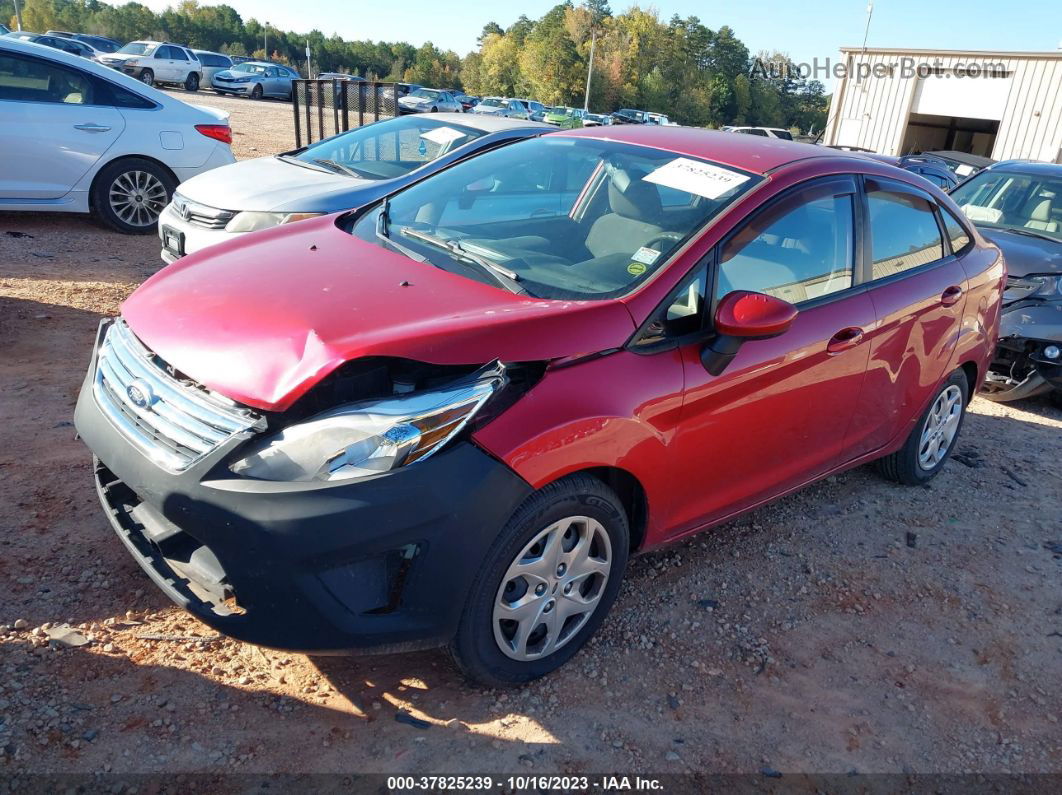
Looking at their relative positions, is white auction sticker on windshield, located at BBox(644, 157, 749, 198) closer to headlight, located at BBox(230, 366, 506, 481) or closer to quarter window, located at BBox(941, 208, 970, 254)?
headlight, located at BBox(230, 366, 506, 481)

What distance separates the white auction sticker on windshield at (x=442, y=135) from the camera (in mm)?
7133

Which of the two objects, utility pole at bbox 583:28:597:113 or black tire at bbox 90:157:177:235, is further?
utility pole at bbox 583:28:597:113

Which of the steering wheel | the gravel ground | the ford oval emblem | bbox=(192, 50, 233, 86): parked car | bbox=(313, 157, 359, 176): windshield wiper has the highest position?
bbox=(192, 50, 233, 86): parked car

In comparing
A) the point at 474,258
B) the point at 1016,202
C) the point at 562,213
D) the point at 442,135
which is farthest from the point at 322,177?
the point at 1016,202

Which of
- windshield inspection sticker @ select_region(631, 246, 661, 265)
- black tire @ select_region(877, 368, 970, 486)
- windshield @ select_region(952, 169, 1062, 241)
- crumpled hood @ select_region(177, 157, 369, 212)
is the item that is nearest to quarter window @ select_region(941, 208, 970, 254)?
black tire @ select_region(877, 368, 970, 486)

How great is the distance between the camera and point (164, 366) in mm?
2652

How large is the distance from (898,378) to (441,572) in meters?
2.58

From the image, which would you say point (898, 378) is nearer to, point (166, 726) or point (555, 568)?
point (555, 568)

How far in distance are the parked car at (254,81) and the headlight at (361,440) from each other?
38.6 m

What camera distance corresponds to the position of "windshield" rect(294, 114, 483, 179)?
6.96m

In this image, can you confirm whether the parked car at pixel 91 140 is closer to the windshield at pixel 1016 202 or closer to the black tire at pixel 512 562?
the black tire at pixel 512 562

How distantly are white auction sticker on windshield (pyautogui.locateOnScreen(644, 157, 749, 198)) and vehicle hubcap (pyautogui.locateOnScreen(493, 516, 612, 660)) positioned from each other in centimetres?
141

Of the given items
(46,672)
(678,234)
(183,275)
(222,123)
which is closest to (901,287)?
(678,234)

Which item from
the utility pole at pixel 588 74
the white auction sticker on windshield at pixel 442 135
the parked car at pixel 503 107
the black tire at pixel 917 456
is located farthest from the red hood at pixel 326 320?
the utility pole at pixel 588 74
